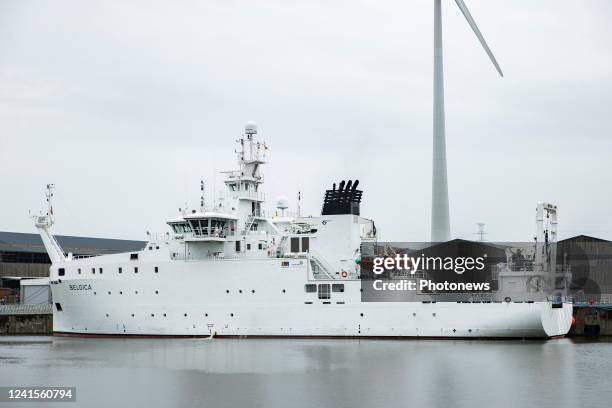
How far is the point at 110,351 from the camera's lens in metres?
39.4

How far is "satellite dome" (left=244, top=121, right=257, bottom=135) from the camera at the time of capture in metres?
46.4

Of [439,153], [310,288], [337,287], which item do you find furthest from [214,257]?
[439,153]

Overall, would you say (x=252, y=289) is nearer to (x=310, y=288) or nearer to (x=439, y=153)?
(x=310, y=288)

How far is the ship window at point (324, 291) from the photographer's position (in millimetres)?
41875

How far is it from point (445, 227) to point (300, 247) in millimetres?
Answer: 11567

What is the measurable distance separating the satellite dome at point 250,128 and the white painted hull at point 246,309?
7.54 metres

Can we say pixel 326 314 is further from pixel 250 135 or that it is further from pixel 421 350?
pixel 250 135

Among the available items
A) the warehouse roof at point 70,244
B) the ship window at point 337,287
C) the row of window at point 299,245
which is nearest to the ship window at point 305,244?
the row of window at point 299,245

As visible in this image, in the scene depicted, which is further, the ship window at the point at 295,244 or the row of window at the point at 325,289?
the ship window at the point at 295,244

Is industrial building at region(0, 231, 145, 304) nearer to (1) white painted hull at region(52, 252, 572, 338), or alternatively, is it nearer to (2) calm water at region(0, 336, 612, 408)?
(1) white painted hull at region(52, 252, 572, 338)

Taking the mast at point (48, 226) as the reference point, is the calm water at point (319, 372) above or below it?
below

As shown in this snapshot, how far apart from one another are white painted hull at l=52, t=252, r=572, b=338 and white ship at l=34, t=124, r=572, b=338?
5 centimetres

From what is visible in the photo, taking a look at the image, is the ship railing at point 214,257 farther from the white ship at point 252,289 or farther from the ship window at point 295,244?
the ship window at point 295,244

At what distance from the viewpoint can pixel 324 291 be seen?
138ft
